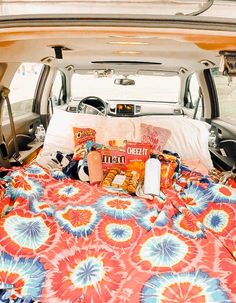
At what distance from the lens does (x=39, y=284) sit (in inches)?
43.9

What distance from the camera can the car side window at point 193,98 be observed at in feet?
11.8

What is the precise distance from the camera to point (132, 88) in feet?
12.7

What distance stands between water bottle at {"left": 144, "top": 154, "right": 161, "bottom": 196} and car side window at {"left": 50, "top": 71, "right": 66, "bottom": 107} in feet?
6.97

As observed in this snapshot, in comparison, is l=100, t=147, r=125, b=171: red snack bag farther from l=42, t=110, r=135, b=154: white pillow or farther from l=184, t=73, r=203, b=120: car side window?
l=184, t=73, r=203, b=120: car side window

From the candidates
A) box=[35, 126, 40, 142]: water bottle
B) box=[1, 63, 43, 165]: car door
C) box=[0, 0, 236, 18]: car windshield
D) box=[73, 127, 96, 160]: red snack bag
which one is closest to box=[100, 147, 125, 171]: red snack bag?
box=[73, 127, 96, 160]: red snack bag

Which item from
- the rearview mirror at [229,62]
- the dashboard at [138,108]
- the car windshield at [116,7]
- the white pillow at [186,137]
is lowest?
the dashboard at [138,108]

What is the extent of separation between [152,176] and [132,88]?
218cm

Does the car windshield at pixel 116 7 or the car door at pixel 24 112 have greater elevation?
the car windshield at pixel 116 7

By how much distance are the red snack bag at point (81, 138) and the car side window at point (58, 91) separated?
138cm

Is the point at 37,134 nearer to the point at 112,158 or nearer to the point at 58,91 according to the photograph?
the point at 58,91

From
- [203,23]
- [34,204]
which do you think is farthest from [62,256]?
[203,23]

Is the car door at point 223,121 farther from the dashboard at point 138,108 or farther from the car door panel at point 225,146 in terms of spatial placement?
the dashboard at point 138,108

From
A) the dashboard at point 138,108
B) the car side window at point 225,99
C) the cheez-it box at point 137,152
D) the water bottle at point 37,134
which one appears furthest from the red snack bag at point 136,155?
the dashboard at point 138,108

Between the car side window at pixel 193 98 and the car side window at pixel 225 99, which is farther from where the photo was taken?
the car side window at pixel 193 98
